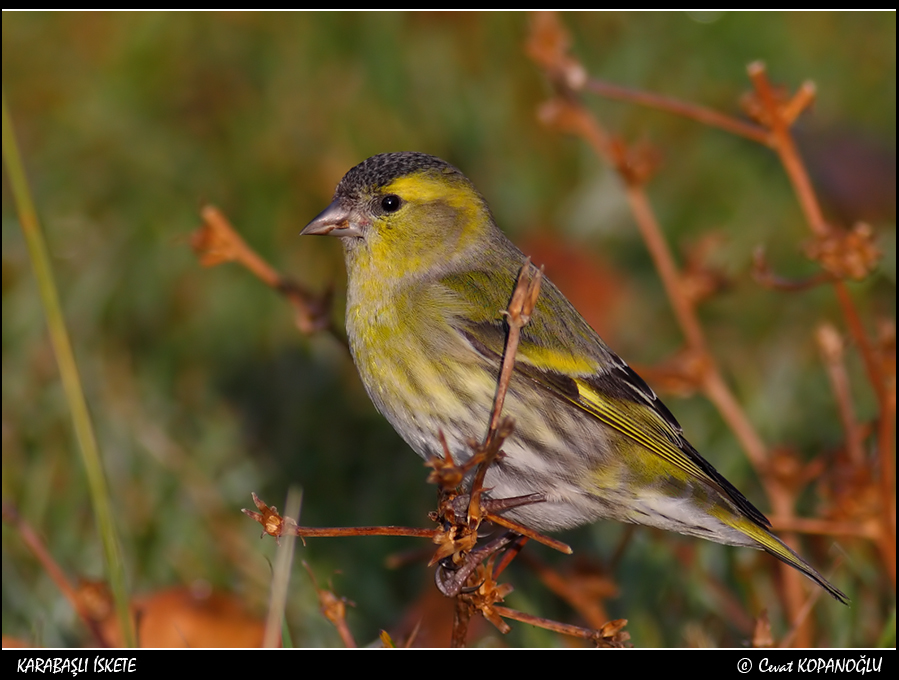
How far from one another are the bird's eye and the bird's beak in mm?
92

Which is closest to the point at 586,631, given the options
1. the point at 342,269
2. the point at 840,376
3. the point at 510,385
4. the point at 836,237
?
the point at 510,385

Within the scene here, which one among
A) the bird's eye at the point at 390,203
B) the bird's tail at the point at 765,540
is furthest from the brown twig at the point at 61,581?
the bird's tail at the point at 765,540

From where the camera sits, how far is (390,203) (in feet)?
10.6

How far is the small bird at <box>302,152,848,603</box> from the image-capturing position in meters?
2.85

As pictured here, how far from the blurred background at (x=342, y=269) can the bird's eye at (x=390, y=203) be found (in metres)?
0.60

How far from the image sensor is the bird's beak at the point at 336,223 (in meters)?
3.20

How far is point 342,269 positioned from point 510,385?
2493 millimetres

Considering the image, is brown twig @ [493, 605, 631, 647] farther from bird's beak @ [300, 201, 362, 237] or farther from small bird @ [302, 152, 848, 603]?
bird's beak @ [300, 201, 362, 237]

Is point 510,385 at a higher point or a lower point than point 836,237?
lower

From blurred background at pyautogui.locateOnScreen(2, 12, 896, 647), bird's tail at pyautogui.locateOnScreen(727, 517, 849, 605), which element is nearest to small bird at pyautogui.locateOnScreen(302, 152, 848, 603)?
bird's tail at pyautogui.locateOnScreen(727, 517, 849, 605)

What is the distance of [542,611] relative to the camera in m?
3.63

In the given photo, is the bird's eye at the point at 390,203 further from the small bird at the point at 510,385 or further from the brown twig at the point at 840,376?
the brown twig at the point at 840,376

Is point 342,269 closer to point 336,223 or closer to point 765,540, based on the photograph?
point 336,223

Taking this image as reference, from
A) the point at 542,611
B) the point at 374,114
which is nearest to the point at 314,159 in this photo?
the point at 374,114
